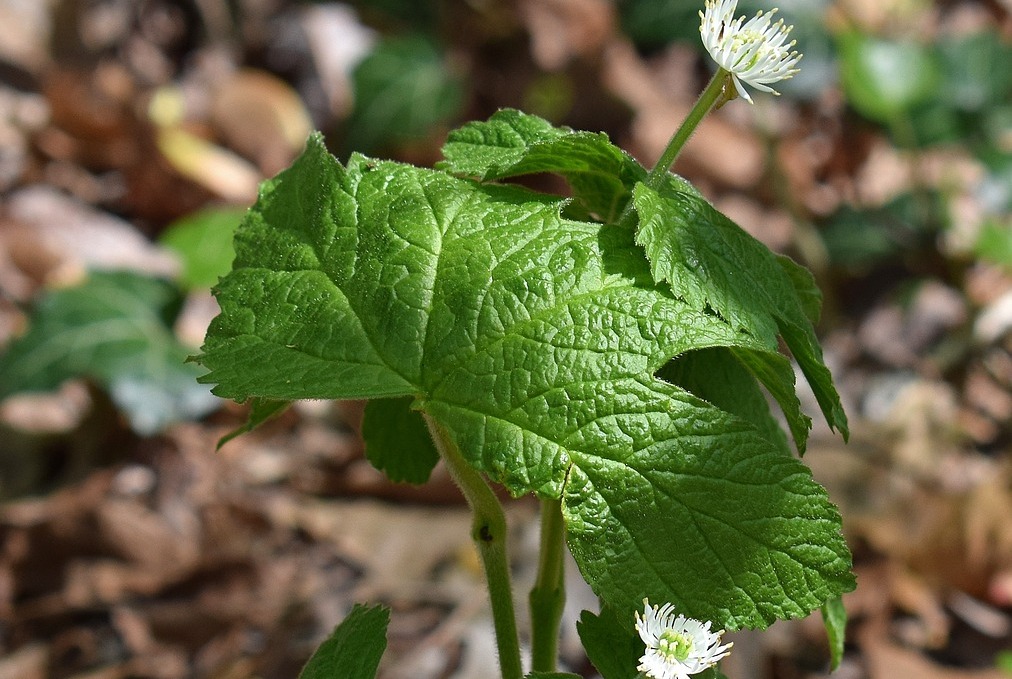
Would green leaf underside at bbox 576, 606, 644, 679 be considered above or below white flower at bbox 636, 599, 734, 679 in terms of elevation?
below

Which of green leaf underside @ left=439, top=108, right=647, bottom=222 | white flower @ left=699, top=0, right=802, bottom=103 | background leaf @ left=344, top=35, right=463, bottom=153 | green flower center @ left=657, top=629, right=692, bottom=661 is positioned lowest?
green flower center @ left=657, top=629, right=692, bottom=661

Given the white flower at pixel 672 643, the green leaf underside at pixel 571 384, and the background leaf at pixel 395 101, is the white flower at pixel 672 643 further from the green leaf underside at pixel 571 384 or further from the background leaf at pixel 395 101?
the background leaf at pixel 395 101

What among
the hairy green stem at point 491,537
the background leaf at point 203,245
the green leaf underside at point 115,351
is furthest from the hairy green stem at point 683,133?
→ the background leaf at point 203,245

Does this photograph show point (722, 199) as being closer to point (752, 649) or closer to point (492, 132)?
point (752, 649)

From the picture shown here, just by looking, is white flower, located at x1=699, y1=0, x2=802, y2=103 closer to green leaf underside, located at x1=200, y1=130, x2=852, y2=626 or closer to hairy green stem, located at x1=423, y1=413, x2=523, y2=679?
green leaf underside, located at x1=200, y1=130, x2=852, y2=626

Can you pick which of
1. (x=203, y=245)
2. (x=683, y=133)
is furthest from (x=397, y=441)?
(x=203, y=245)

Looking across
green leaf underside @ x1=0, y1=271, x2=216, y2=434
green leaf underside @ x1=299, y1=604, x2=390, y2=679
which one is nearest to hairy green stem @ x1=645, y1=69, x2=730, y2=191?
green leaf underside @ x1=299, y1=604, x2=390, y2=679
